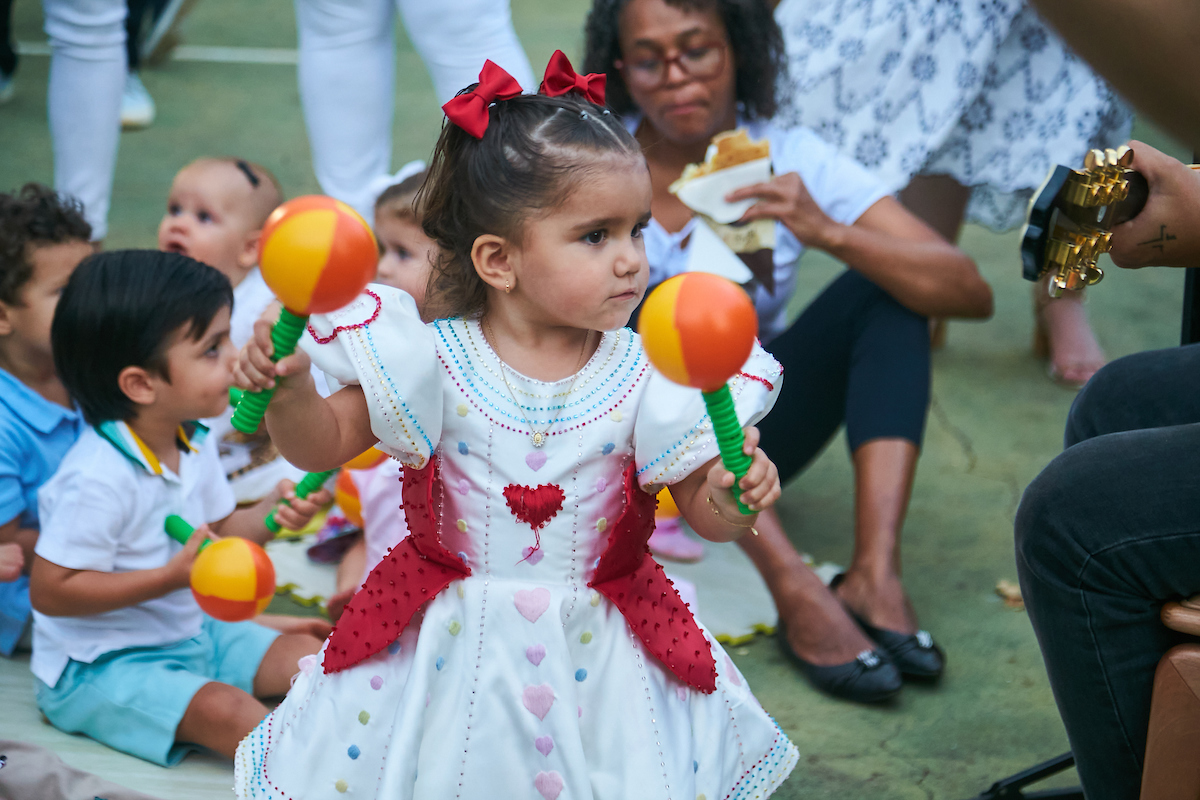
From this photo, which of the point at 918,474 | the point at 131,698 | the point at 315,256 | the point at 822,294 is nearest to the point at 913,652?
the point at 822,294

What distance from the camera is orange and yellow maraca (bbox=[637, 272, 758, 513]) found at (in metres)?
0.92

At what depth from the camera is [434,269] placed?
1.36 metres

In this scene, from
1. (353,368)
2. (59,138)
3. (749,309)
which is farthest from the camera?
(59,138)

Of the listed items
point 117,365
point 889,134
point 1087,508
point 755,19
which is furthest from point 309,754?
point 889,134

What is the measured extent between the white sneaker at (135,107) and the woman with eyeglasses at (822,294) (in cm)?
260

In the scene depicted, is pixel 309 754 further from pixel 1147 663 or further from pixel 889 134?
pixel 889 134

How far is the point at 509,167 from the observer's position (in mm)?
1188

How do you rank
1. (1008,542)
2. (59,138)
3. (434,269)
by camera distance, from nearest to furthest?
(434,269) → (1008,542) → (59,138)

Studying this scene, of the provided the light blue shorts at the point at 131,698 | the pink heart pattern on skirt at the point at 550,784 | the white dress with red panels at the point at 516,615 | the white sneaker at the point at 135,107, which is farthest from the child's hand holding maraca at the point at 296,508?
the white sneaker at the point at 135,107

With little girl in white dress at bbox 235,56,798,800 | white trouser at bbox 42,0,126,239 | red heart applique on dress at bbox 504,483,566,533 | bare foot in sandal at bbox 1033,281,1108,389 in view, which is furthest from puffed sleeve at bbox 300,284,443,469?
bare foot in sandal at bbox 1033,281,1108,389

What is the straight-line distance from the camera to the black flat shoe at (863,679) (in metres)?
1.76

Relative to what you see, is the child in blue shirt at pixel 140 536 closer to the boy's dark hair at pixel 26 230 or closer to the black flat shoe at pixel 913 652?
the boy's dark hair at pixel 26 230

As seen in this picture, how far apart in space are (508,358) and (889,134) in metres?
1.66

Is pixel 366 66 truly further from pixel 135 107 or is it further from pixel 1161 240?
pixel 135 107
